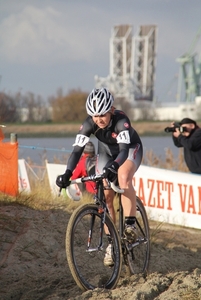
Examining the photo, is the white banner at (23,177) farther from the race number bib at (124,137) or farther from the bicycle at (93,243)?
the race number bib at (124,137)

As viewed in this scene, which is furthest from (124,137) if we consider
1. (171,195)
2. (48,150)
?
(48,150)

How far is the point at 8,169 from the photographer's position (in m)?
10.3

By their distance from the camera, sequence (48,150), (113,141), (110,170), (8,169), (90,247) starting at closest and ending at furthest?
1. (110,170)
2. (90,247)
3. (113,141)
4. (8,169)
5. (48,150)

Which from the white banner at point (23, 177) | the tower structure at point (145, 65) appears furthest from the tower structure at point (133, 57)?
the white banner at point (23, 177)

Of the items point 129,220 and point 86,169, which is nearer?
point 129,220

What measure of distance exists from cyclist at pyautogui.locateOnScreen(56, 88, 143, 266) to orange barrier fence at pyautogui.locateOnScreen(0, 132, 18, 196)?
3155mm

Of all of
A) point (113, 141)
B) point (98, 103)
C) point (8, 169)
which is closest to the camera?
point (98, 103)

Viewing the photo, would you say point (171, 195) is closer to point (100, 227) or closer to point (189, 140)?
point (189, 140)

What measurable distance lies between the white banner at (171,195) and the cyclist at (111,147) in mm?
Result: 4539

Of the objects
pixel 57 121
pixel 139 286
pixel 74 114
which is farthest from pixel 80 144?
pixel 74 114

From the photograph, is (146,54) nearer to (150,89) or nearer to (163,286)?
(150,89)

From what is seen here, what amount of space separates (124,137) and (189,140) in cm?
504

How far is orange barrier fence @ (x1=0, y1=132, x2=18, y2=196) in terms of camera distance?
32.6 feet

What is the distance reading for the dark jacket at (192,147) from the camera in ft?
37.7
